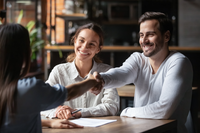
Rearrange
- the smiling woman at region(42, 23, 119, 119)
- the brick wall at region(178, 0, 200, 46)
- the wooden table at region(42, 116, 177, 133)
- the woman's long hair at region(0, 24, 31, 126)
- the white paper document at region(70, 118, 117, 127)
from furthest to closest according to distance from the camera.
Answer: the brick wall at region(178, 0, 200, 46) < the smiling woman at region(42, 23, 119, 119) < the white paper document at region(70, 118, 117, 127) < the wooden table at region(42, 116, 177, 133) < the woman's long hair at region(0, 24, 31, 126)

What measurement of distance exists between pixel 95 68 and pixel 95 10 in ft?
13.9

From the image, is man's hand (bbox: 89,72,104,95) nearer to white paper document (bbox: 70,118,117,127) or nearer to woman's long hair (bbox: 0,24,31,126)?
white paper document (bbox: 70,118,117,127)

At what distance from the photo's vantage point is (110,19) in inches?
250

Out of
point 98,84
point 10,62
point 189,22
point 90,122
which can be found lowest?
point 90,122

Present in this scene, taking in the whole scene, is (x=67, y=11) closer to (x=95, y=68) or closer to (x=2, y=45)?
(x=95, y=68)

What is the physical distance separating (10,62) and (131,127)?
2.27 ft

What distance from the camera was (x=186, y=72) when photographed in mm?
1678

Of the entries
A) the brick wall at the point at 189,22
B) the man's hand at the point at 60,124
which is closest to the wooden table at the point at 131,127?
the man's hand at the point at 60,124

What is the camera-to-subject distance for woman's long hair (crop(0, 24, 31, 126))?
0.96m

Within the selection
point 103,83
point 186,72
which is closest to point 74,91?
point 103,83

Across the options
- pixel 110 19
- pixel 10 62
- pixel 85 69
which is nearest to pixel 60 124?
pixel 10 62

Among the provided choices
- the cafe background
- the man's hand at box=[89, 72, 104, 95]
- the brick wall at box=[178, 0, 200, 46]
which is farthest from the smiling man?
the brick wall at box=[178, 0, 200, 46]

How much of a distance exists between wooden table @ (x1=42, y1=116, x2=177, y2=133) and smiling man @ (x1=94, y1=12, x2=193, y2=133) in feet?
0.26

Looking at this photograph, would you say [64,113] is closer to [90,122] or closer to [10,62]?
[90,122]
